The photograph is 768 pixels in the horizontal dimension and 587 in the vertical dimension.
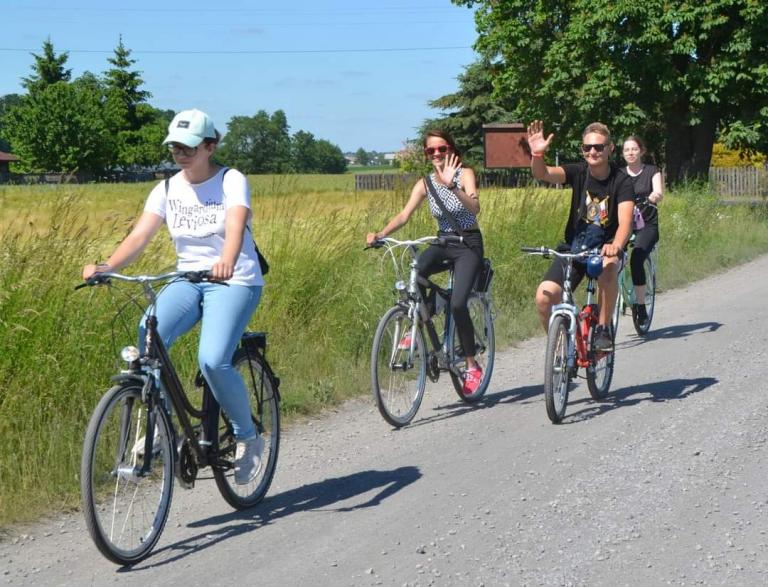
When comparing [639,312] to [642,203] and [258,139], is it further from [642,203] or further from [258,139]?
[258,139]

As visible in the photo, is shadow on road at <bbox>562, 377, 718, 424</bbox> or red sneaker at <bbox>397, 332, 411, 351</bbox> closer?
red sneaker at <bbox>397, 332, 411, 351</bbox>

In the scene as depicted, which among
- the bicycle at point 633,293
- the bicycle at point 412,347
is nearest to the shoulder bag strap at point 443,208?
Result: the bicycle at point 412,347

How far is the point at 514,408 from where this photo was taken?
8.36m

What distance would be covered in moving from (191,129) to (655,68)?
29.9 meters

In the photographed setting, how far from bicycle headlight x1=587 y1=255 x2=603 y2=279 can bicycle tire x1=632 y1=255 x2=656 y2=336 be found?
3.84 m

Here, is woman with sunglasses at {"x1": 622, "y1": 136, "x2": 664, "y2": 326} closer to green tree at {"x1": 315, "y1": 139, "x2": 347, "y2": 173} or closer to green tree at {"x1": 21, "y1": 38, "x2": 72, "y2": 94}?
green tree at {"x1": 21, "y1": 38, "x2": 72, "y2": 94}

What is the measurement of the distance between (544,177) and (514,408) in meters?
1.69

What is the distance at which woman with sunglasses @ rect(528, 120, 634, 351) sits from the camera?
8.09 metres

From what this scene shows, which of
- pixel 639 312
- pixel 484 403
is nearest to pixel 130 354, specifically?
pixel 484 403

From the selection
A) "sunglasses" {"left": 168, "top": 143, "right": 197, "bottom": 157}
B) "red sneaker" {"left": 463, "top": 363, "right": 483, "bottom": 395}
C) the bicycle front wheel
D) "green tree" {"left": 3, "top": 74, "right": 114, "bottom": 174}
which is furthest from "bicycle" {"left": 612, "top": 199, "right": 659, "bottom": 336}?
"green tree" {"left": 3, "top": 74, "right": 114, "bottom": 174}

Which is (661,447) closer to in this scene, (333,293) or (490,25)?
(333,293)

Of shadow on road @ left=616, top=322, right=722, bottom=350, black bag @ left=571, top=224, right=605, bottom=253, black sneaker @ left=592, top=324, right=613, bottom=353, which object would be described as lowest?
shadow on road @ left=616, top=322, right=722, bottom=350

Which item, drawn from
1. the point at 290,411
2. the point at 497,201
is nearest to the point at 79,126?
the point at 497,201

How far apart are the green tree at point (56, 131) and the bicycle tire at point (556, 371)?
96.1 meters
